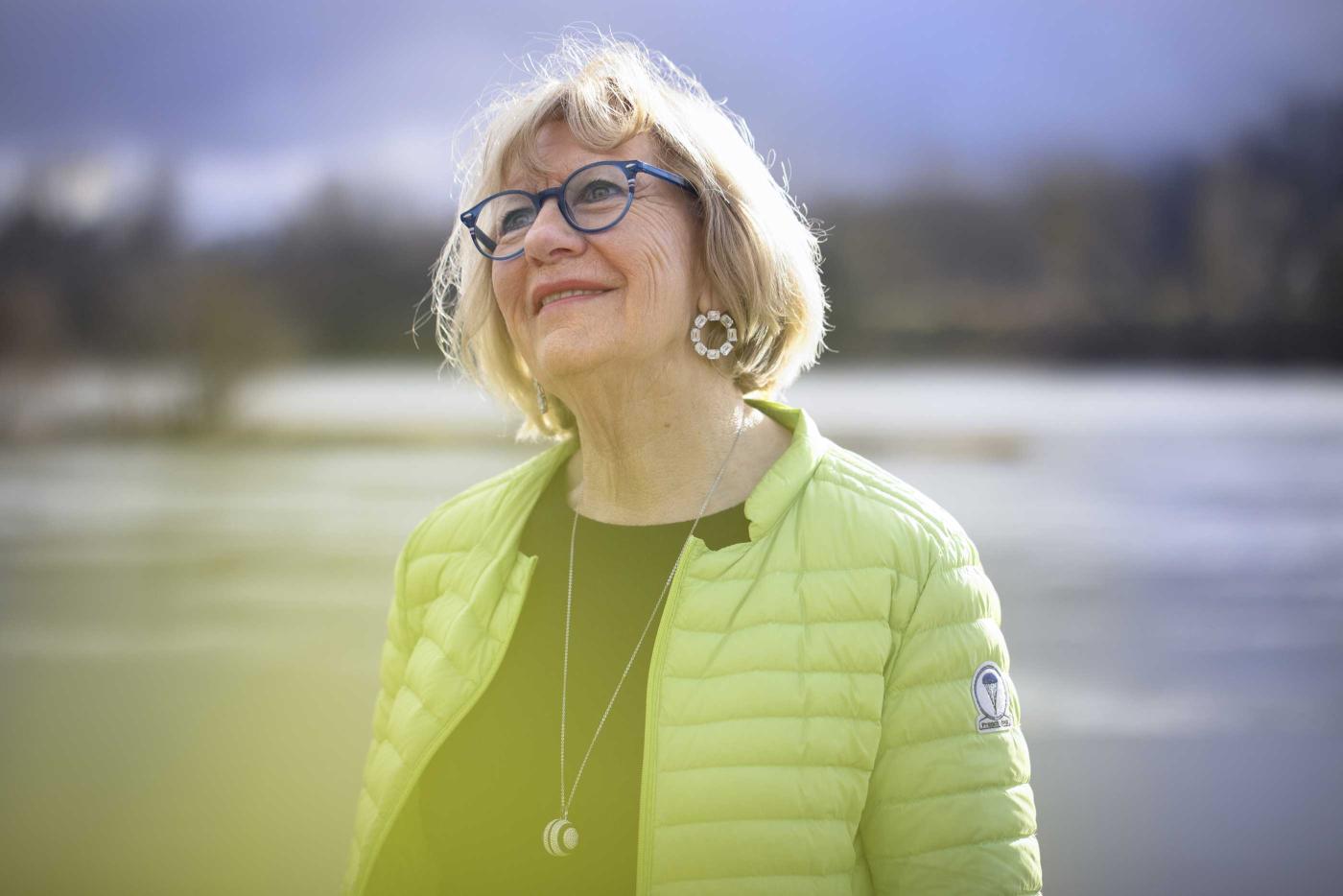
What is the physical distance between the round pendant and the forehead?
813 millimetres

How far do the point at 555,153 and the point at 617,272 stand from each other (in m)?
0.19

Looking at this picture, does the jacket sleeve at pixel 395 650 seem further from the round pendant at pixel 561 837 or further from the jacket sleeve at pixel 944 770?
the jacket sleeve at pixel 944 770

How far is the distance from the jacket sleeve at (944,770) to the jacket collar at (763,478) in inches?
7.1

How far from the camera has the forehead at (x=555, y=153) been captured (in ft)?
4.37

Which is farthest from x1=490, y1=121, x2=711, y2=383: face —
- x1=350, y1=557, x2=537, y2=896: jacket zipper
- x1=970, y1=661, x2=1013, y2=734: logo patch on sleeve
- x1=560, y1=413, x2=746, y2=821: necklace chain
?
x1=970, y1=661, x2=1013, y2=734: logo patch on sleeve

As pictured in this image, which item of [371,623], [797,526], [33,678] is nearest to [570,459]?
[797,526]

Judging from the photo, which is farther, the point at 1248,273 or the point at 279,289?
the point at 279,289

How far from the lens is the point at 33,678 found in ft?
9.58

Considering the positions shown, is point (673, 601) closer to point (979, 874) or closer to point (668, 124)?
point (979, 874)

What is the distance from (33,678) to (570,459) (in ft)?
7.22

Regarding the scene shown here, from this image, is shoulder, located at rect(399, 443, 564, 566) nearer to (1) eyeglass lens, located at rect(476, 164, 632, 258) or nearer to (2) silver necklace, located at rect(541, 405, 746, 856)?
(2) silver necklace, located at rect(541, 405, 746, 856)

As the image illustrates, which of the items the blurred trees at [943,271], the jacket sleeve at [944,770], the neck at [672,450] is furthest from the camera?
the blurred trees at [943,271]

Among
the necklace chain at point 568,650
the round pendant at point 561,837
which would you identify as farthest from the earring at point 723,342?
the round pendant at point 561,837

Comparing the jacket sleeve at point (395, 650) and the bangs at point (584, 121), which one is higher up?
the bangs at point (584, 121)
